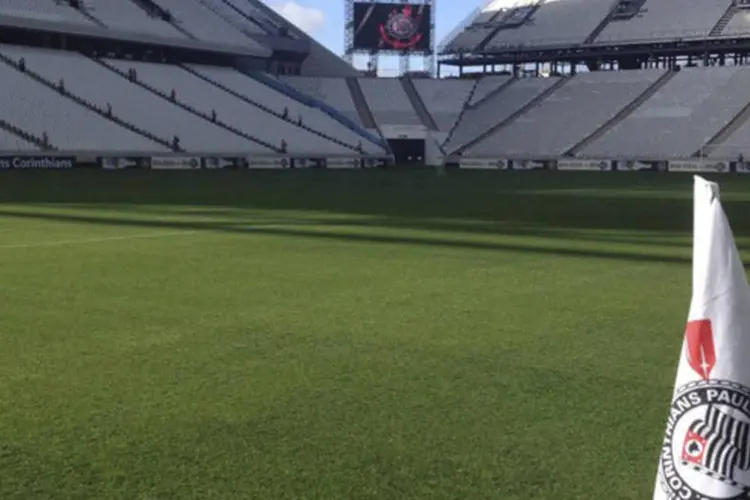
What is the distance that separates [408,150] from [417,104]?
12.6 ft

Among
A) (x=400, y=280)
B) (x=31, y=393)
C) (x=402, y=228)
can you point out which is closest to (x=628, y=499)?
(x=31, y=393)

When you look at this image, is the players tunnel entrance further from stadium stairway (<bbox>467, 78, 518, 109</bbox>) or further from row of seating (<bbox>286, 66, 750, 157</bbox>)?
stadium stairway (<bbox>467, 78, 518, 109</bbox>)

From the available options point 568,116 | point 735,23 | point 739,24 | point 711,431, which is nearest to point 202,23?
point 568,116

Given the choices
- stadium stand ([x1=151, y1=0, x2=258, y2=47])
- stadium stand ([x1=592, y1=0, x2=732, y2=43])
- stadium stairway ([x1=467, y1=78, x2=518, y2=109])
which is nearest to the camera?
stadium stand ([x1=151, y1=0, x2=258, y2=47])

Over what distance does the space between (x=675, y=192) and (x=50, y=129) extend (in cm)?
2581

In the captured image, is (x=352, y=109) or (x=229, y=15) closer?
(x=352, y=109)

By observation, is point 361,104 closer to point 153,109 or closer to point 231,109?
point 231,109

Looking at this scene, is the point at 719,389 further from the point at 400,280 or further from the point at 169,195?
the point at 169,195

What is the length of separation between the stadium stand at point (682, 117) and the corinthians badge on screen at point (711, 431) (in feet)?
166

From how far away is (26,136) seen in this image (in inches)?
1521

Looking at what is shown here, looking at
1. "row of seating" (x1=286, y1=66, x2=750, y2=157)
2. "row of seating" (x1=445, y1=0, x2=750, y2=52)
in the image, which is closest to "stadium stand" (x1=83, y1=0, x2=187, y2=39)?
"row of seating" (x1=286, y1=66, x2=750, y2=157)

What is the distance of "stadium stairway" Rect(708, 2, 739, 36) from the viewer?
2251 inches

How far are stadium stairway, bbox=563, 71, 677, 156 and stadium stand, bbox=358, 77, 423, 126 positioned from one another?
1145 cm

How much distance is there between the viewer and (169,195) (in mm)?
23672
